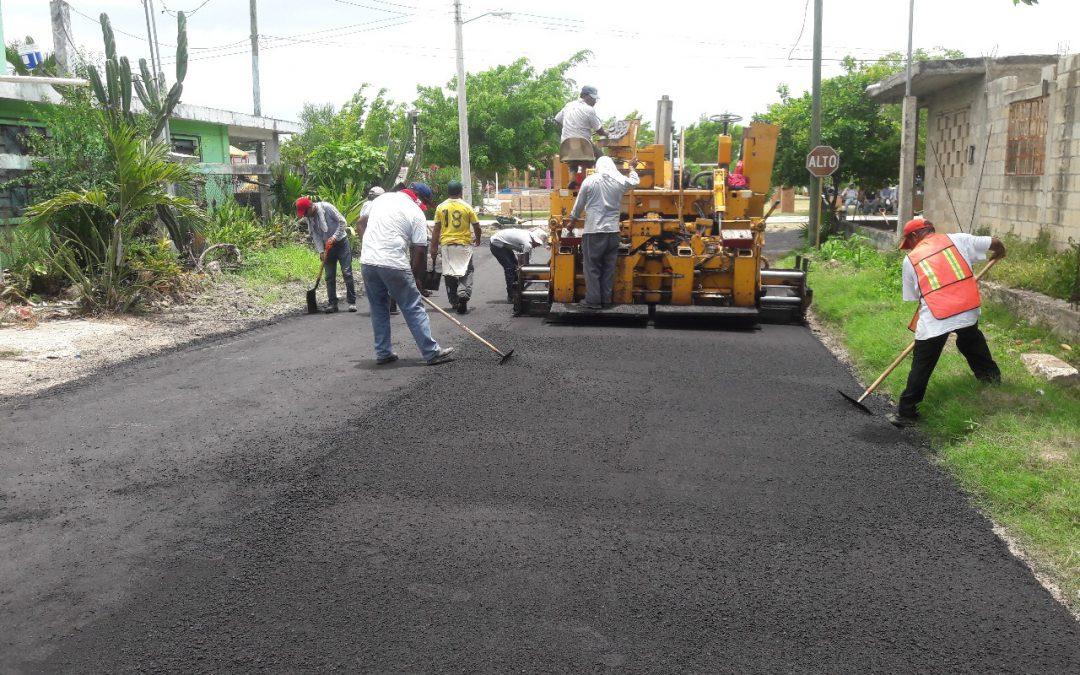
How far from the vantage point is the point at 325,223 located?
11.8m

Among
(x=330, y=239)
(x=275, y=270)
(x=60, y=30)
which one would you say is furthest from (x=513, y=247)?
(x=60, y=30)

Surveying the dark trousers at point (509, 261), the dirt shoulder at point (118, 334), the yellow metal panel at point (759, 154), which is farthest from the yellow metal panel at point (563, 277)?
the dirt shoulder at point (118, 334)

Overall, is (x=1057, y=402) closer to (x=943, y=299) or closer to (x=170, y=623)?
(x=943, y=299)

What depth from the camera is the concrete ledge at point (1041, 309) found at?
823cm

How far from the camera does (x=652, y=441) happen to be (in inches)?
229

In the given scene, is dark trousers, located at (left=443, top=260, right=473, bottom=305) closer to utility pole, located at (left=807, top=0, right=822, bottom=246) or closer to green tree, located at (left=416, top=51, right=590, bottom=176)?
utility pole, located at (left=807, top=0, right=822, bottom=246)

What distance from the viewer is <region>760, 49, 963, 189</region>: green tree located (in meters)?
24.7

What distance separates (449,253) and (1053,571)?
27.6ft

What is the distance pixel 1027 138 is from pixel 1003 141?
0.93 m

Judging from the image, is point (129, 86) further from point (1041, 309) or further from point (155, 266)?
point (1041, 309)

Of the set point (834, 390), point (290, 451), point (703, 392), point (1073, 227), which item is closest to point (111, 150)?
point (290, 451)

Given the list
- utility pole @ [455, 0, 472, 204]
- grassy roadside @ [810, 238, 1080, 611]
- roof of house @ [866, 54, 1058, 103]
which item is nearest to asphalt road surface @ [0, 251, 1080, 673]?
grassy roadside @ [810, 238, 1080, 611]

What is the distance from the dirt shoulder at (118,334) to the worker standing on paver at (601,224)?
3.88 meters

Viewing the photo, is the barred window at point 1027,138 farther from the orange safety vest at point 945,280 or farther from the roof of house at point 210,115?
the roof of house at point 210,115
